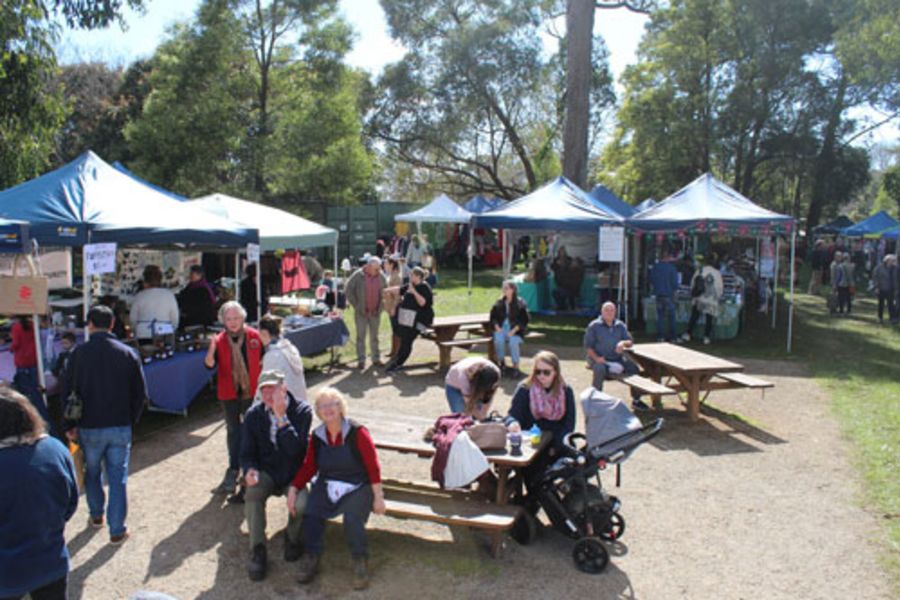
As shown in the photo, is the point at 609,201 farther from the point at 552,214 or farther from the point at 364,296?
the point at 364,296

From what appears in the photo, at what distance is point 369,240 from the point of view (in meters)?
27.2

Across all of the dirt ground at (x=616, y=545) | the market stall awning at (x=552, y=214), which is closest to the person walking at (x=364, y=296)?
the dirt ground at (x=616, y=545)

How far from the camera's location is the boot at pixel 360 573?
13.4 feet

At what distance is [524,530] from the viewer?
4633mm

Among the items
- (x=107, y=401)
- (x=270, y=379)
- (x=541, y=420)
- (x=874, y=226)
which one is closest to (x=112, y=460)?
(x=107, y=401)

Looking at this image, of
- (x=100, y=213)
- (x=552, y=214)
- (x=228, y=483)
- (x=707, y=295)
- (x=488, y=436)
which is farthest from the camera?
(x=552, y=214)

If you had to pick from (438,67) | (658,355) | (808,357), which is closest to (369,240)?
(438,67)

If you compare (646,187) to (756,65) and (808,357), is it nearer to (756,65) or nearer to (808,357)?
(756,65)

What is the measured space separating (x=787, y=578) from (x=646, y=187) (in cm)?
2537

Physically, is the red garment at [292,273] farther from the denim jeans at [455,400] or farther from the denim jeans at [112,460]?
the denim jeans at [112,460]

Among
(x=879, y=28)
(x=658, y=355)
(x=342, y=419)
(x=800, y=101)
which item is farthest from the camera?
(x=800, y=101)

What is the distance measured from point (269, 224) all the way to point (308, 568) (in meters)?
7.60

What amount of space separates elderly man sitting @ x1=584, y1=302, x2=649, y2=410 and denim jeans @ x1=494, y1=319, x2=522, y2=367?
1.66 metres

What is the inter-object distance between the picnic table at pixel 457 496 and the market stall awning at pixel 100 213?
3.25 m
